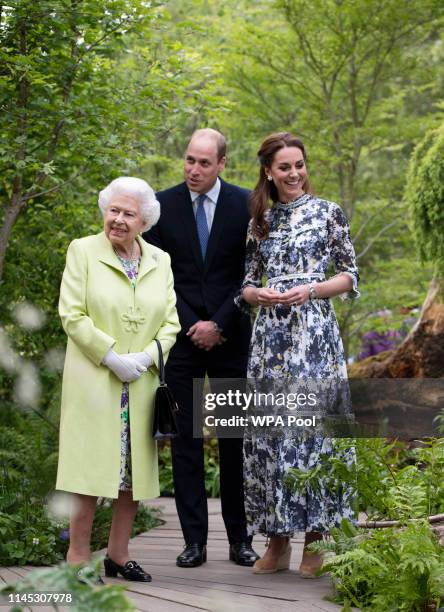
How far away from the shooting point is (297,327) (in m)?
4.29

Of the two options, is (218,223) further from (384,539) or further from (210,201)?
(384,539)

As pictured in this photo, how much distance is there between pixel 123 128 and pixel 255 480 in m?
2.68

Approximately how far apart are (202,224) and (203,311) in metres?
0.46

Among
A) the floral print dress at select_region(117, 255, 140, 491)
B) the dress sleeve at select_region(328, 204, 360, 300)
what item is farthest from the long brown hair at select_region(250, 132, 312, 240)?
the floral print dress at select_region(117, 255, 140, 491)

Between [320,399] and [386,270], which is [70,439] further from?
[386,270]

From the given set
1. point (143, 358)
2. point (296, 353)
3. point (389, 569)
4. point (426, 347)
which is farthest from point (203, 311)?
point (426, 347)

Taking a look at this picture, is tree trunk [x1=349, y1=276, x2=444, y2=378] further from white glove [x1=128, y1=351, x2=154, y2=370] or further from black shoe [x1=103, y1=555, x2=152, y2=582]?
black shoe [x1=103, y1=555, x2=152, y2=582]

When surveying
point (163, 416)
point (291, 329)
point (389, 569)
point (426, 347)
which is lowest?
point (389, 569)

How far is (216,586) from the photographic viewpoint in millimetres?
4008

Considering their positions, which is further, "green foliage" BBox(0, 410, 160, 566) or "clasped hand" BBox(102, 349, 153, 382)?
"green foliage" BBox(0, 410, 160, 566)

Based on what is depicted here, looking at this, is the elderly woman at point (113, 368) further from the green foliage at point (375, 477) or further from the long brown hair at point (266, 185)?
the green foliage at point (375, 477)

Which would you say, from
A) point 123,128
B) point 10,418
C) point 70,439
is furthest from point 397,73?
point 70,439

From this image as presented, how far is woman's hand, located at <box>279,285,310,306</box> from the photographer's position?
4176 millimetres

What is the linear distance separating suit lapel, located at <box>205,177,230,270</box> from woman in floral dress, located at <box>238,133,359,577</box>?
1.02 ft
